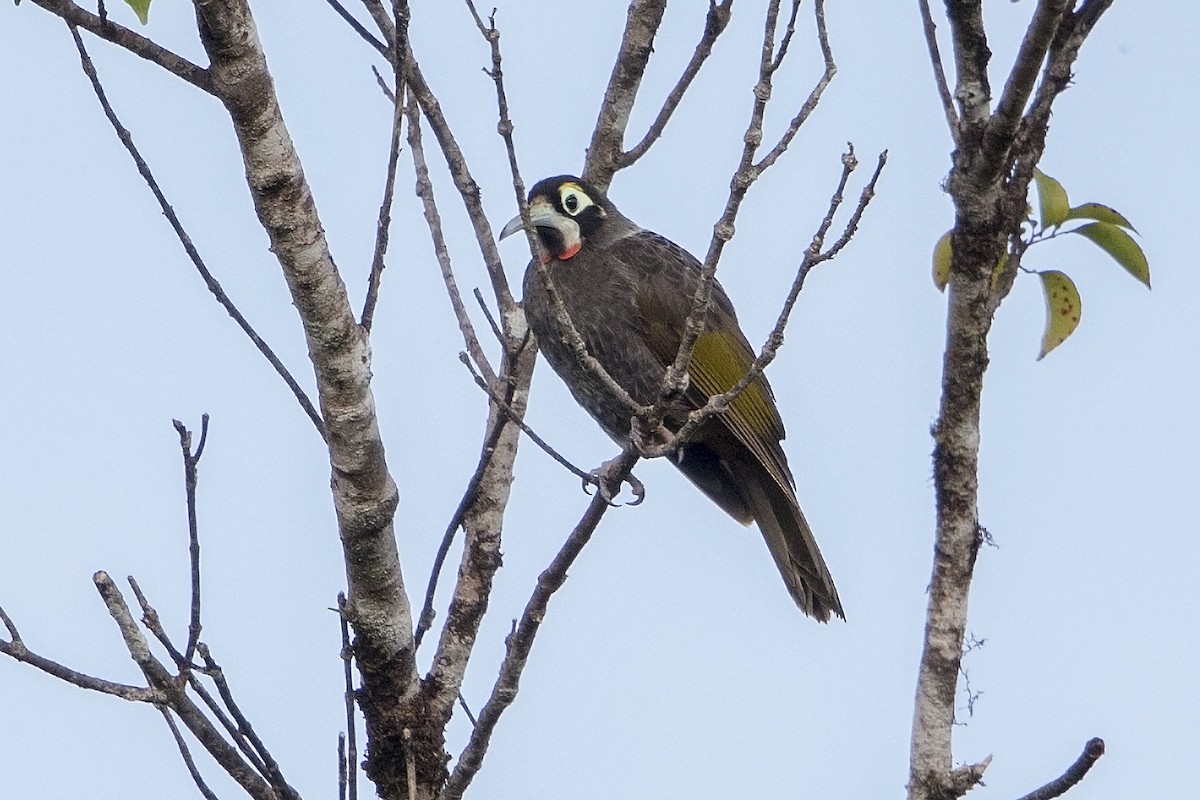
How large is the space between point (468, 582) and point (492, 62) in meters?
1.62

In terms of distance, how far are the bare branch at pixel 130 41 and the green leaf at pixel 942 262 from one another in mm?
1893

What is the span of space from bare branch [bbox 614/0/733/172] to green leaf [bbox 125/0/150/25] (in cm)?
215

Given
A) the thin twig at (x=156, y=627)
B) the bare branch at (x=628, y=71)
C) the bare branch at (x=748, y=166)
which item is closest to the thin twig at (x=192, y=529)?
the thin twig at (x=156, y=627)

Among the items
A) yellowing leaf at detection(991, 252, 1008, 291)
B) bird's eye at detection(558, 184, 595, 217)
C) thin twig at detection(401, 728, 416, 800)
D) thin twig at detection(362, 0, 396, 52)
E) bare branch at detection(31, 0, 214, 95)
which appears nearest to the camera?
bare branch at detection(31, 0, 214, 95)

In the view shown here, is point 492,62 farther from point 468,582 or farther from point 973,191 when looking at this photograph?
point 468,582

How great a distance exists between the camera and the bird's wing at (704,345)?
5.42m

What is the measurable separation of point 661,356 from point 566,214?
0.76 m

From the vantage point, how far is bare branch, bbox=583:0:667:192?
5.19m

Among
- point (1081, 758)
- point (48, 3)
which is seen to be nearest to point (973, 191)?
point (1081, 758)

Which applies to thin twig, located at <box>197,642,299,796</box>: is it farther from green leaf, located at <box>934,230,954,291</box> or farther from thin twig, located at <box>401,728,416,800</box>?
green leaf, located at <box>934,230,954,291</box>

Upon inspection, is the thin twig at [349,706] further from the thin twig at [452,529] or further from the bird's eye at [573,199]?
the bird's eye at [573,199]

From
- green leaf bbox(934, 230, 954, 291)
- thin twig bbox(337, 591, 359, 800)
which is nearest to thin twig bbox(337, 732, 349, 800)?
thin twig bbox(337, 591, 359, 800)

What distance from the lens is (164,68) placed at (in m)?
3.05

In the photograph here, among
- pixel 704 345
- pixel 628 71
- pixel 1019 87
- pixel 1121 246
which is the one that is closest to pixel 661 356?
pixel 704 345
